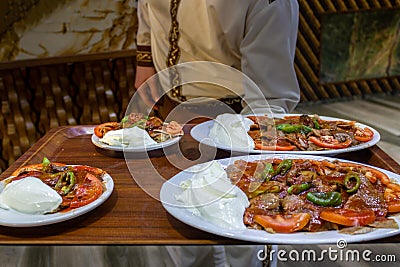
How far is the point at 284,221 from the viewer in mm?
1013

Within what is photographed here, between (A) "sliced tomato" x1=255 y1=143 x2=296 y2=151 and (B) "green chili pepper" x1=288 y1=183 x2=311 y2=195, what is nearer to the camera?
(B) "green chili pepper" x1=288 y1=183 x2=311 y2=195

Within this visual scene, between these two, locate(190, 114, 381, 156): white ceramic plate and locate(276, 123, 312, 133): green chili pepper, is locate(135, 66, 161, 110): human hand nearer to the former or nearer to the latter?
locate(190, 114, 381, 156): white ceramic plate

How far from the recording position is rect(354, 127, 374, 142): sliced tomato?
1.61m

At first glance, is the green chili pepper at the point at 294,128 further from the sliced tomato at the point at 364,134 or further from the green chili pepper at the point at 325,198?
the green chili pepper at the point at 325,198

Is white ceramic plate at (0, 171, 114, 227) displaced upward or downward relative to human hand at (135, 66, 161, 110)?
upward

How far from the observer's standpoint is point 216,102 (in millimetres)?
2061

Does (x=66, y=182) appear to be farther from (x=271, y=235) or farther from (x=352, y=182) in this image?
(x=352, y=182)

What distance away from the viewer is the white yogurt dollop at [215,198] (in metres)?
1.03

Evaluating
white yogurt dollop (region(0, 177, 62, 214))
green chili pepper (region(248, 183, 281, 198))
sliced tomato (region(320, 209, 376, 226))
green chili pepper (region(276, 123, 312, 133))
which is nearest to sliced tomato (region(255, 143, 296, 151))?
green chili pepper (region(276, 123, 312, 133))

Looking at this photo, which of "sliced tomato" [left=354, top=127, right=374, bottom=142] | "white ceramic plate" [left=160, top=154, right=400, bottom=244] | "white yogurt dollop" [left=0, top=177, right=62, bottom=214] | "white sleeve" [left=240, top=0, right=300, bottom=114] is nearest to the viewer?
"white ceramic plate" [left=160, top=154, right=400, bottom=244]

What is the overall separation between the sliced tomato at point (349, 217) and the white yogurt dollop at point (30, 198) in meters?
0.68

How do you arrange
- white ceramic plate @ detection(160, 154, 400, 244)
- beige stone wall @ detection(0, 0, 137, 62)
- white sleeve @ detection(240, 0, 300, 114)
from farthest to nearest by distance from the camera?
1. beige stone wall @ detection(0, 0, 137, 62)
2. white sleeve @ detection(240, 0, 300, 114)
3. white ceramic plate @ detection(160, 154, 400, 244)

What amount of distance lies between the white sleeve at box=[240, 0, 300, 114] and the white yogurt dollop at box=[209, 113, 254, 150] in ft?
0.68

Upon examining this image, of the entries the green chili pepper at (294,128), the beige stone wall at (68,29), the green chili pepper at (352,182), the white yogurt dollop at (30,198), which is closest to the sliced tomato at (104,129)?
the white yogurt dollop at (30,198)
